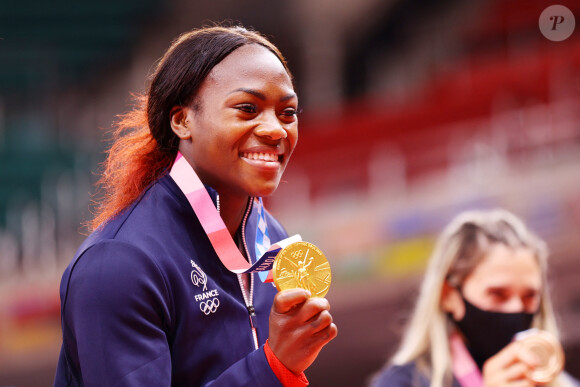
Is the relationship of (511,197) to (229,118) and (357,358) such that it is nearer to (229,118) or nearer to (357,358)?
(357,358)

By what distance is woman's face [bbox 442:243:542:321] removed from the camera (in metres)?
2.43

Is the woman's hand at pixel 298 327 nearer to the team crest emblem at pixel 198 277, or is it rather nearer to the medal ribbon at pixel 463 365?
the team crest emblem at pixel 198 277

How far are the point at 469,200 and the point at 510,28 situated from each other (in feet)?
13.6

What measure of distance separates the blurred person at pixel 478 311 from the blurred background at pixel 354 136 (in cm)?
23

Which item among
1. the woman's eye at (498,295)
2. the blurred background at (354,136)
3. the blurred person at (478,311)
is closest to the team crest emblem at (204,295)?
the blurred background at (354,136)

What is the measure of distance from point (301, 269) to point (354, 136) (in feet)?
19.0

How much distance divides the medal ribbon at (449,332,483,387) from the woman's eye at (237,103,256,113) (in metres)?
1.57

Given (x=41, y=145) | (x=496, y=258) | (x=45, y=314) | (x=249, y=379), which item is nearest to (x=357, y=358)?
(x=496, y=258)

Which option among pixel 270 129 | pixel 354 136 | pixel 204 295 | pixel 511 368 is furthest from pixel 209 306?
pixel 354 136

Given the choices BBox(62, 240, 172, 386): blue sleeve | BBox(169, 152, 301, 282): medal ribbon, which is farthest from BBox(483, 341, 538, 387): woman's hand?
BBox(62, 240, 172, 386): blue sleeve

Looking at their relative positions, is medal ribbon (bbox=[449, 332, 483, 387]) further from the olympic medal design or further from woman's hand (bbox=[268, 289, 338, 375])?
woman's hand (bbox=[268, 289, 338, 375])

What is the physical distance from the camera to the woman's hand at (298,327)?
2.98 ft

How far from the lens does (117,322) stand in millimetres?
918

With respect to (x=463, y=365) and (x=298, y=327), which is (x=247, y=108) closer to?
(x=298, y=327)
